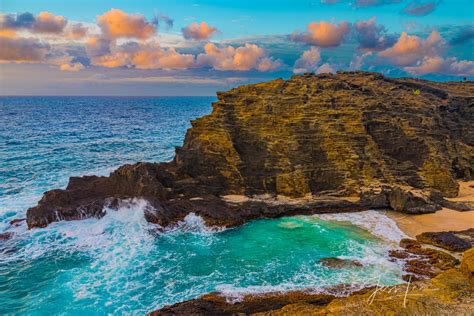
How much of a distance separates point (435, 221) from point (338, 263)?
12.9 metres

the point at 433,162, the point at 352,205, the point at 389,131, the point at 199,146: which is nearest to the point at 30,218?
the point at 199,146

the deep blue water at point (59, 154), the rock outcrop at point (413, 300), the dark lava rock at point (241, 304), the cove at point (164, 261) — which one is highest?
the rock outcrop at point (413, 300)

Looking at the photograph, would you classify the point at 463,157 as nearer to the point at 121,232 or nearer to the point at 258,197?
the point at 258,197

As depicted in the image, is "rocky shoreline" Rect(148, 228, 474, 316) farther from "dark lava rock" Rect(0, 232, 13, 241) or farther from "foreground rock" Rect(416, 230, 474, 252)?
"dark lava rock" Rect(0, 232, 13, 241)

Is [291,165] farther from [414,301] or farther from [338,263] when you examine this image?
[414,301]

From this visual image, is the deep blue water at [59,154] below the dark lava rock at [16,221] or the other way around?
the other way around

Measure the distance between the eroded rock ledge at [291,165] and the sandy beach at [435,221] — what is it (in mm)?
862

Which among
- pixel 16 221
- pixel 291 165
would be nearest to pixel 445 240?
pixel 291 165

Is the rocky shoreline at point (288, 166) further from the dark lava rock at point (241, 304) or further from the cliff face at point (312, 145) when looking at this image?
the dark lava rock at point (241, 304)

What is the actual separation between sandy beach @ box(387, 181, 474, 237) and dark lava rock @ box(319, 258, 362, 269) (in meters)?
8.07

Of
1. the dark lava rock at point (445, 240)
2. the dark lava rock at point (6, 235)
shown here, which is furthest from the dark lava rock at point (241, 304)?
the dark lava rock at point (6, 235)

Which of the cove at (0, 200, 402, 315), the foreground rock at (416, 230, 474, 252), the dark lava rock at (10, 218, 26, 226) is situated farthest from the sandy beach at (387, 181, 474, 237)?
the dark lava rock at (10, 218, 26, 226)

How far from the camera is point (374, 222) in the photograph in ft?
103

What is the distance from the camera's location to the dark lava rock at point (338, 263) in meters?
23.8
